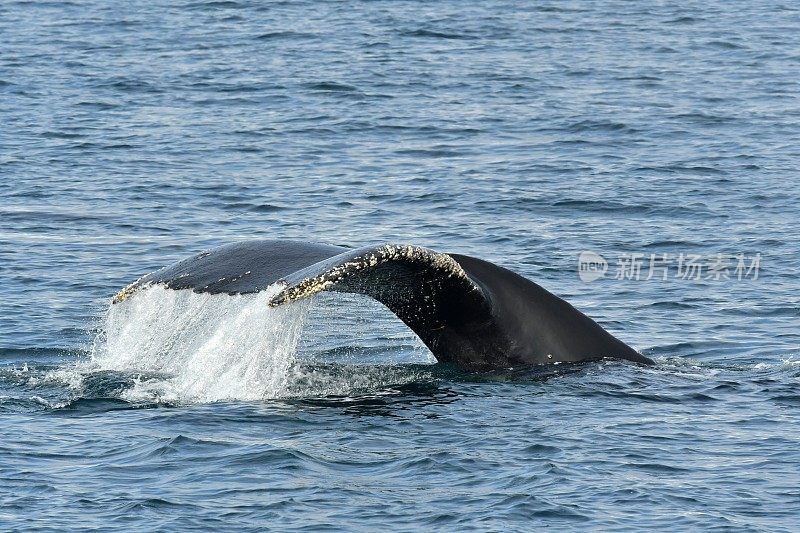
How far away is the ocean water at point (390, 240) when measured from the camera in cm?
865

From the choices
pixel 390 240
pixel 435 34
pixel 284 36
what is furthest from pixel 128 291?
pixel 435 34

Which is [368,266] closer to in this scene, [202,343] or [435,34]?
[202,343]

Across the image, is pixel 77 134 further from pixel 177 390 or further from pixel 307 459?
pixel 307 459

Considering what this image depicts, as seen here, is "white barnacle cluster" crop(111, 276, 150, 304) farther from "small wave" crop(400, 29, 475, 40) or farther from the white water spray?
"small wave" crop(400, 29, 475, 40)

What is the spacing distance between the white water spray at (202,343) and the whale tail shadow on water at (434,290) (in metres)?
0.25

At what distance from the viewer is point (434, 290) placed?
9.27 metres

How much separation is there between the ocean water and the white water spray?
26mm

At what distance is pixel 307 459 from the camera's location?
8.87 meters

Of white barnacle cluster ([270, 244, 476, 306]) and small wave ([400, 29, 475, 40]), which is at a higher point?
small wave ([400, 29, 475, 40])

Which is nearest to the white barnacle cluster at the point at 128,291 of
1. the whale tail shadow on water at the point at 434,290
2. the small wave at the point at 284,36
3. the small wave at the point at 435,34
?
the whale tail shadow on water at the point at 434,290

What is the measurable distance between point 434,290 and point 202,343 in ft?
6.22

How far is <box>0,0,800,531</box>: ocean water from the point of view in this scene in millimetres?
8648

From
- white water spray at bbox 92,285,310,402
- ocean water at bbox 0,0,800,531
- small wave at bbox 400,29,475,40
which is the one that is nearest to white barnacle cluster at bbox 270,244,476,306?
white water spray at bbox 92,285,310,402

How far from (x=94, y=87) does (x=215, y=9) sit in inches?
366
